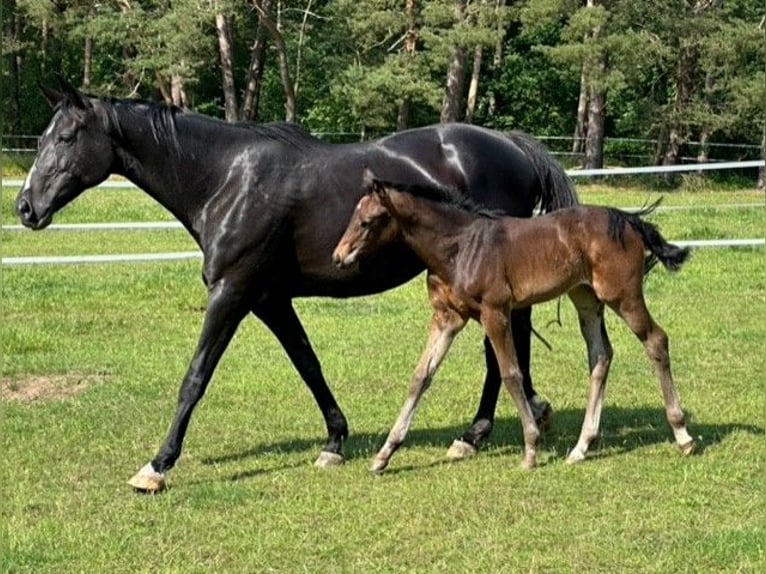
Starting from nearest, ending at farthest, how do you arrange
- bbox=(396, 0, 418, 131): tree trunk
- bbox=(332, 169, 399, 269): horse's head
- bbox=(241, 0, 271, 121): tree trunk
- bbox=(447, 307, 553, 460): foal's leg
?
bbox=(332, 169, 399, 269): horse's head < bbox=(447, 307, 553, 460): foal's leg < bbox=(396, 0, 418, 131): tree trunk < bbox=(241, 0, 271, 121): tree trunk

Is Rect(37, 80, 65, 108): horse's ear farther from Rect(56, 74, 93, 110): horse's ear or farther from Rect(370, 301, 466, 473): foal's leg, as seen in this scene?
Rect(370, 301, 466, 473): foal's leg

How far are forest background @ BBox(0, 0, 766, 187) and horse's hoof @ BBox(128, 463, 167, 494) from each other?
2213cm

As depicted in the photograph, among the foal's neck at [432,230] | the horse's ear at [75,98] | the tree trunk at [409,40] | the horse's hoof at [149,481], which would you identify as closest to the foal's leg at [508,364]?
the foal's neck at [432,230]

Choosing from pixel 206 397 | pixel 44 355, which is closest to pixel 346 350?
pixel 206 397

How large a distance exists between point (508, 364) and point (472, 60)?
1425 inches

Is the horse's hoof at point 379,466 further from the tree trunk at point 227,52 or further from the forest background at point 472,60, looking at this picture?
the tree trunk at point 227,52

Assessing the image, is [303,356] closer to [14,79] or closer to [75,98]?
[75,98]

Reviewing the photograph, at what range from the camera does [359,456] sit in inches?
259

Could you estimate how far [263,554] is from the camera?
484 centimetres

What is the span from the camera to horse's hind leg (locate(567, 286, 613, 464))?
20.8 feet

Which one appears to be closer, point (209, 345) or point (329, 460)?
point (209, 345)

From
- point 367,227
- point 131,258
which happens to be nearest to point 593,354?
point 367,227

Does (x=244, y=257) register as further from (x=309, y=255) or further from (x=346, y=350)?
(x=346, y=350)

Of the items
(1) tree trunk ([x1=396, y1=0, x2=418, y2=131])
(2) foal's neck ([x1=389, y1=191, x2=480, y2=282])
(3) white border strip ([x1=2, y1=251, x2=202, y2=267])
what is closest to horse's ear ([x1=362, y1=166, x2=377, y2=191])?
(2) foal's neck ([x1=389, y1=191, x2=480, y2=282])
